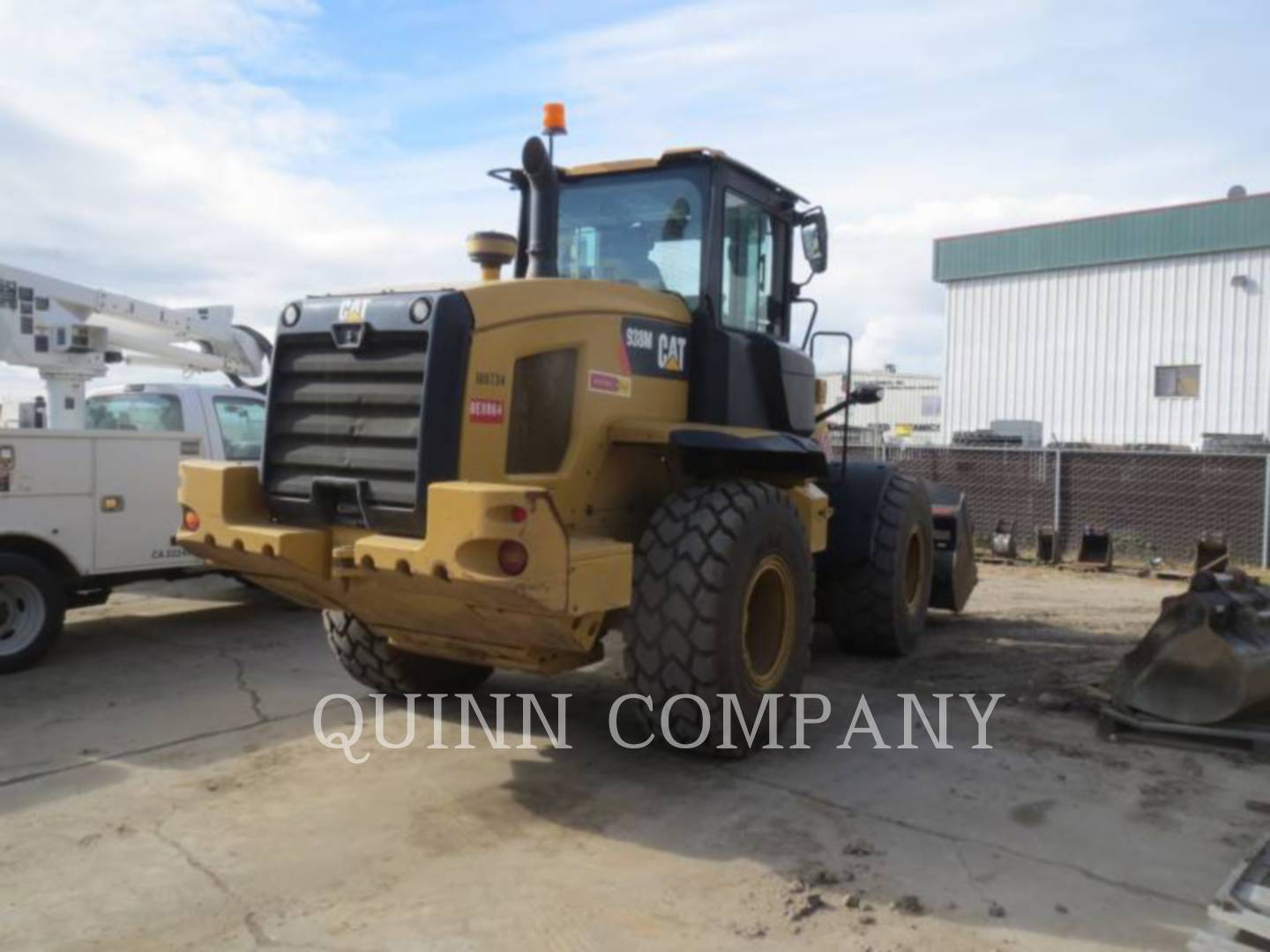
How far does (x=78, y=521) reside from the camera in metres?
7.29

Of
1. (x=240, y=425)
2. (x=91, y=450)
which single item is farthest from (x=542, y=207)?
(x=240, y=425)

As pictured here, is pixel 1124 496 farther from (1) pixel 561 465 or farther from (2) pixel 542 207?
(1) pixel 561 465

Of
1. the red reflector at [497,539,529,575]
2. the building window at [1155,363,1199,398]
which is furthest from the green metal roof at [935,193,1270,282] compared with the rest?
the red reflector at [497,539,529,575]

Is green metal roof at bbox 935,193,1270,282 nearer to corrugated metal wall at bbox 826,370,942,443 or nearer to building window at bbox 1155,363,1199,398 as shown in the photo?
building window at bbox 1155,363,1199,398

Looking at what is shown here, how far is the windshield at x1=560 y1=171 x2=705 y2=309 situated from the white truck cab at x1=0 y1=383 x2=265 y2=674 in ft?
10.3

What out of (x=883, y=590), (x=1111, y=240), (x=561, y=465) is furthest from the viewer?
(x=1111, y=240)

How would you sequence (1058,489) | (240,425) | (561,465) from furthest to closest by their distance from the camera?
(1058,489) → (240,425) → (561,465)

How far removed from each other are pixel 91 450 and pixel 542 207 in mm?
4161

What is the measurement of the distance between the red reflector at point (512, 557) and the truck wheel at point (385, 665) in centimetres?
207

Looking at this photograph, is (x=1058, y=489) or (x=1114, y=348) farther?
(x=1114, y=348)

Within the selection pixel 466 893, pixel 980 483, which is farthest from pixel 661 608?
pixel 980 483

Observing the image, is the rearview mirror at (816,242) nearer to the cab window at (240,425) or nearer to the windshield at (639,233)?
the windshield at (639,233)

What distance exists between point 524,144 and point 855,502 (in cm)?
351

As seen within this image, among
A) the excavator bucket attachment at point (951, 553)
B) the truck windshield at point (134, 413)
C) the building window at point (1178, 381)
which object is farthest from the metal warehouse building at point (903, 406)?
the truck windshield at point (134, 413)
